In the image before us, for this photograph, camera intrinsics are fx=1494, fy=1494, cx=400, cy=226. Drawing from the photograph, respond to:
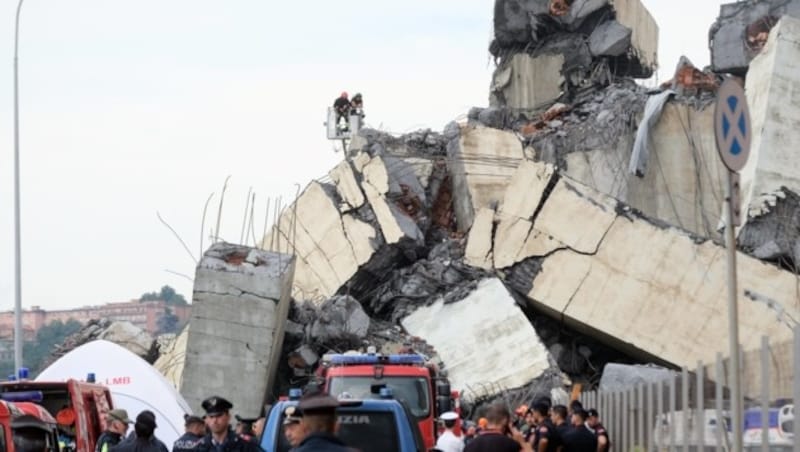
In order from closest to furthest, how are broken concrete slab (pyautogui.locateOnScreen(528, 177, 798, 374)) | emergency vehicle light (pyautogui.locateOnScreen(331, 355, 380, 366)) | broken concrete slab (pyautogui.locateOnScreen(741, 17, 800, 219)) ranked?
emergency vehicle light (pyautogui.locateOnScreen(331, 355, 380, 366)), broken concrete slab (pyautogui.locateOnScreen(528, 177, 798, 374)), broken concrete slab (pyautogui.locateOnScreen(741, 17, 800, 219))

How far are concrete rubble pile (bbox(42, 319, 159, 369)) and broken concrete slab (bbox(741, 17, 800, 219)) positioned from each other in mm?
12551

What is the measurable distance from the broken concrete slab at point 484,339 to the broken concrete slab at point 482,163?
4.04 m

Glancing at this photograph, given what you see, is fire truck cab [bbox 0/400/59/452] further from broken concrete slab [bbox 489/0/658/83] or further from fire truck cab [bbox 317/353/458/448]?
broken concrete slab [bbox 489/0/658/83]

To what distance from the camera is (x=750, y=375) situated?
11.3 m

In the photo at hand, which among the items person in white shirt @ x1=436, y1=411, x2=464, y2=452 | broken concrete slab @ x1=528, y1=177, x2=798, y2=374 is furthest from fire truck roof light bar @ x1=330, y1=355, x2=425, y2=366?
broken concrete slab @ x1=528, y1=177, x2=798, y2=374

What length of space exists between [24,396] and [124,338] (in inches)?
628

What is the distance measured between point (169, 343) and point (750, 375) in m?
21.2

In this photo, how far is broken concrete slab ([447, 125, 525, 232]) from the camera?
1257 inches

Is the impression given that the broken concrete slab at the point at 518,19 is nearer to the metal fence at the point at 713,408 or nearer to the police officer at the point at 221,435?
the metal fence at the point at 713,408

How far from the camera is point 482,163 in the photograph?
105 feet

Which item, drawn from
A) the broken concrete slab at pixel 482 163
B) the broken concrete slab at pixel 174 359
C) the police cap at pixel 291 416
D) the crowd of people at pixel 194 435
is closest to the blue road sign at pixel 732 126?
the police cap at pixel 291 416

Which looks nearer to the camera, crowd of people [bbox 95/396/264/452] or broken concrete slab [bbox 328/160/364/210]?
crowd of people [bbox 95/396/264/452]

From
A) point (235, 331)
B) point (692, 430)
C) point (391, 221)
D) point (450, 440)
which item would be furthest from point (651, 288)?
point (692, 430)

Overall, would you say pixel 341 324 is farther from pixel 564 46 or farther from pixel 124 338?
pixel 564 46
